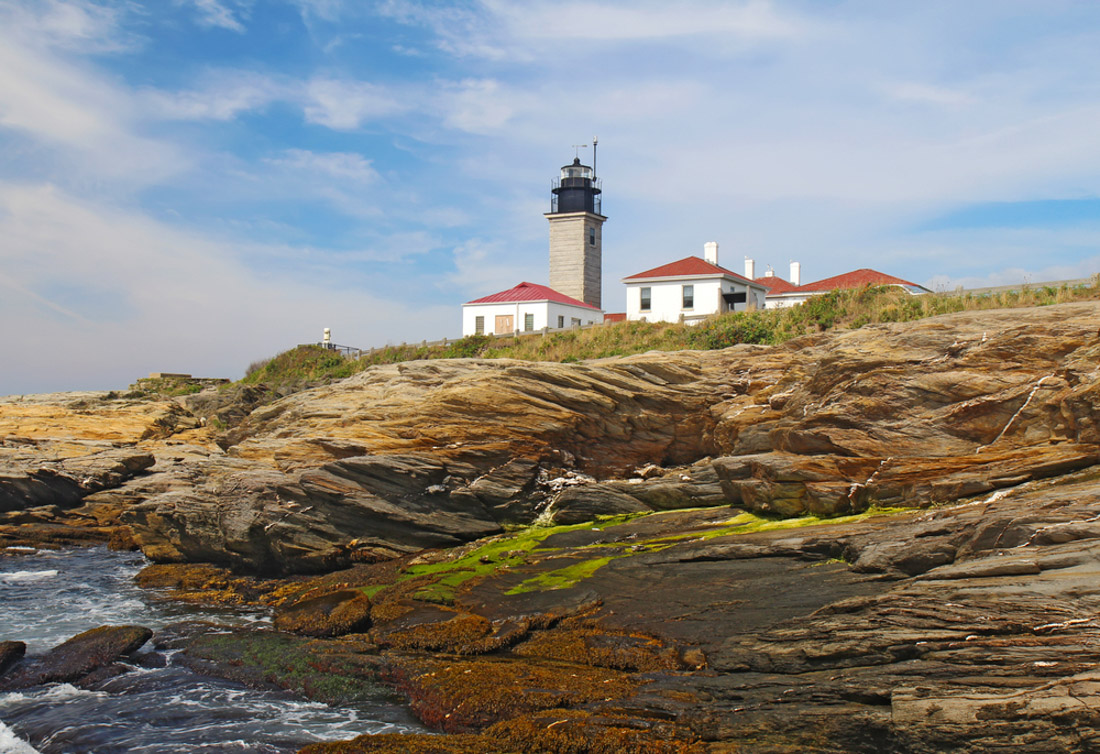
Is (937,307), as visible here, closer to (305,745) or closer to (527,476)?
(527,476)

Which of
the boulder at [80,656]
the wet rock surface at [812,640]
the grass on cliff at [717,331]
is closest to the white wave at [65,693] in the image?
the boulder at [80,656]

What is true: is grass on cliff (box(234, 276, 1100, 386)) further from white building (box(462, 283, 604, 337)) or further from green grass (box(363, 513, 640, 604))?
green grass (box(363, 513, 640, 604))

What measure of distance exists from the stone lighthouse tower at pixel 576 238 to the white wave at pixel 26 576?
48.6 metres

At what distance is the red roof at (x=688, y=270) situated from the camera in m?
53.6

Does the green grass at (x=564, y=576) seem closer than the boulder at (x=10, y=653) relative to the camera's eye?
No

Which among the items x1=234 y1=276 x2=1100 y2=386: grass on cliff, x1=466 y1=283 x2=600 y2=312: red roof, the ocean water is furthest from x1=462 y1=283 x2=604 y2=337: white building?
the ocean water

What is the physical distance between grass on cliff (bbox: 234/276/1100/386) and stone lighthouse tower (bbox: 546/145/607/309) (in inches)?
612

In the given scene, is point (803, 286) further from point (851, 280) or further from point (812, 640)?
point (812, 640)

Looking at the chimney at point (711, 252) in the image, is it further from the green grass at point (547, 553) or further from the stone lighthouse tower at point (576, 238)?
the green grass at point (547, 553)

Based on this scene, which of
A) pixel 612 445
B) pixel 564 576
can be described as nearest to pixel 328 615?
pixel 564 576

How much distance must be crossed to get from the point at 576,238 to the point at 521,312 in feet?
39.7

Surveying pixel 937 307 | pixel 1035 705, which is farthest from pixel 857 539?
pixel 937 307

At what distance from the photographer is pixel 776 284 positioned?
6216 centimetres

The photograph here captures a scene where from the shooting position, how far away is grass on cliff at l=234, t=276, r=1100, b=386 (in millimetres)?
32812
